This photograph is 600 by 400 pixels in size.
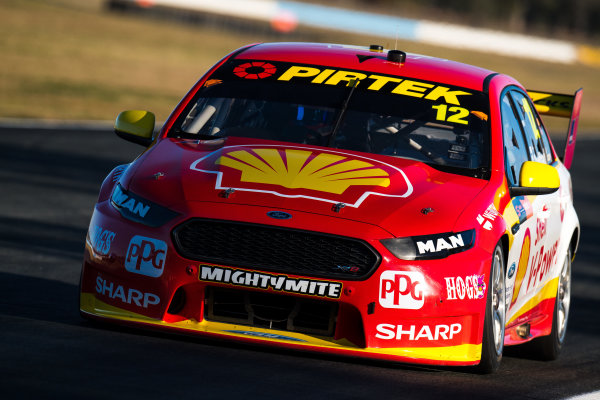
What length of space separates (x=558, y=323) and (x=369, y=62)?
201 centimetres

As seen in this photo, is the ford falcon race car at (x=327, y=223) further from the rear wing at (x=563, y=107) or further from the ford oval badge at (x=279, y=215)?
the rear wing at (x=563, y=107)

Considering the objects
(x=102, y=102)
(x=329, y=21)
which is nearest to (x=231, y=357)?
(x=102, y=102)

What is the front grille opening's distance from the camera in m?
5.84

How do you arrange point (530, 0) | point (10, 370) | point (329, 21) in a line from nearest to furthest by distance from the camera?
point (10, 370) → point (329, 21) → point (530, 0)

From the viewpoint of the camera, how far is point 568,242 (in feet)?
26.7

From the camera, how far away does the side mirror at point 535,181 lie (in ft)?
22.2

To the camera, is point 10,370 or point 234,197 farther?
point 234,197

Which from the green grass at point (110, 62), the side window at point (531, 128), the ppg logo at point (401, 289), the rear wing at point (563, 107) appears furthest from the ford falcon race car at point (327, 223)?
the green grass at point (110, 62)

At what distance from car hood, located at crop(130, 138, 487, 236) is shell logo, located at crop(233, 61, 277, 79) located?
803 millimetres

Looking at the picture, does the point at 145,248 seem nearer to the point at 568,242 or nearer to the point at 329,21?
the point at 568,242

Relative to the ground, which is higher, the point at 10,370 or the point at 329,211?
the point at 329,211

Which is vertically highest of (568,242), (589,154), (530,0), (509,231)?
(509,231)

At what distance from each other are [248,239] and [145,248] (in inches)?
19.3

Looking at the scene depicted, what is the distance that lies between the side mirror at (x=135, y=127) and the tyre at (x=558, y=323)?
265 centimetres
